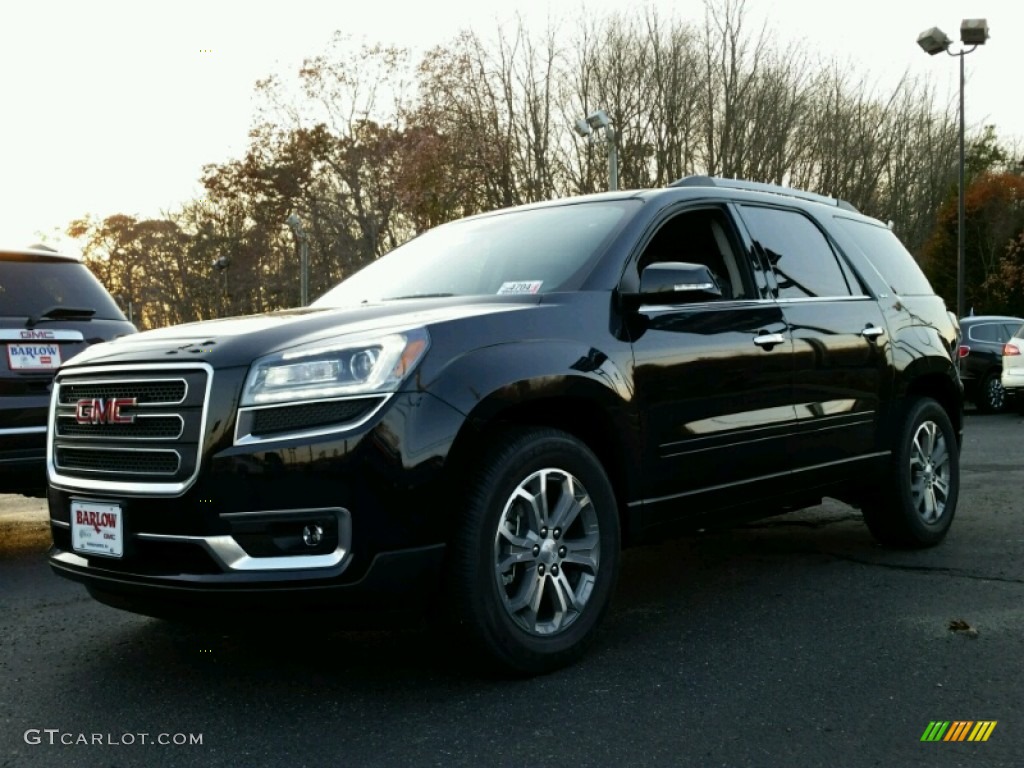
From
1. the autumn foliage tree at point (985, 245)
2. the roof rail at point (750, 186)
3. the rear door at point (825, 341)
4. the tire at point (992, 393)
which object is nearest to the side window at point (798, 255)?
the rear door at point (825, 341)

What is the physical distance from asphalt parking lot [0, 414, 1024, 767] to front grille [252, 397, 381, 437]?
639 millimetres

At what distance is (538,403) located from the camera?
3.76m

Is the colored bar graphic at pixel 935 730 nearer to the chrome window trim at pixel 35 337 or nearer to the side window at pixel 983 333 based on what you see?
the chrome window trim at pixel 35 337

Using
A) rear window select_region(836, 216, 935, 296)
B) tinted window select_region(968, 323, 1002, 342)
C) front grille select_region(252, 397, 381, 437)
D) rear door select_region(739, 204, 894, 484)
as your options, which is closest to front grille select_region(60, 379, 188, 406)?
front grille select_region(252, 397, 381, 437)

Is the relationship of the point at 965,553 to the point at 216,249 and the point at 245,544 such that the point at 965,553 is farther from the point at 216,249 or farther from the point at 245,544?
the point at 216,249

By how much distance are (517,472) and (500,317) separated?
20.8 inches

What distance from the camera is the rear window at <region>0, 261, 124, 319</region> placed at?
615cm

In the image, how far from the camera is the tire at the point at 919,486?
5.59 metres

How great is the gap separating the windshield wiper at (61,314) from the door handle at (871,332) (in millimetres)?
4313

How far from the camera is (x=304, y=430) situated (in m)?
3.26

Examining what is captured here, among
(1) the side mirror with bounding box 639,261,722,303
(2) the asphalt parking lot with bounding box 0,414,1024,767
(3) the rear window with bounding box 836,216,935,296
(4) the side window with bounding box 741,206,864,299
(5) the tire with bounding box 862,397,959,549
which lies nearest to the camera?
(2) the asphalt parking lot with bounding box 0,414,1024,767

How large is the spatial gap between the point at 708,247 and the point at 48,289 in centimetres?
385

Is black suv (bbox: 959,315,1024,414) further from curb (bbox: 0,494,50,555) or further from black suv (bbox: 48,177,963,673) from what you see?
curb (bbox: 0,494,50,555)

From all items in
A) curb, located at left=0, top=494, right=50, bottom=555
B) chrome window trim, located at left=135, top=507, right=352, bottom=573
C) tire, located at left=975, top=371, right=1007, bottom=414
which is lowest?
tire, located at left=975, top=371, right=1007, bottom=414
